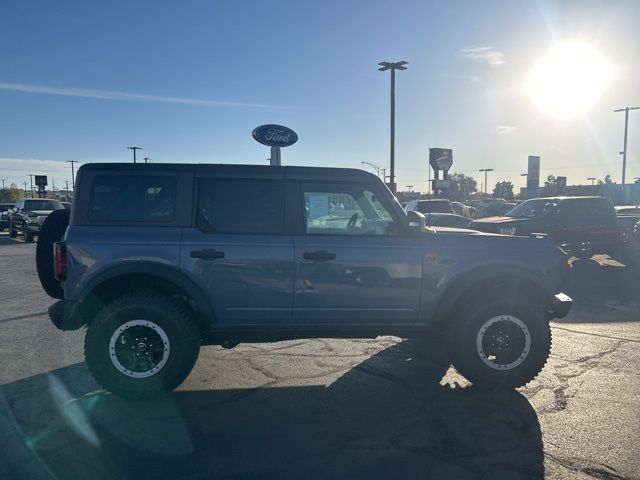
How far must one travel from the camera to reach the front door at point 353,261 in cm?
481

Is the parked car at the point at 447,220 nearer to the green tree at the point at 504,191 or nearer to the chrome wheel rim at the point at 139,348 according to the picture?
the chrome wheel rim at the point at 139,348

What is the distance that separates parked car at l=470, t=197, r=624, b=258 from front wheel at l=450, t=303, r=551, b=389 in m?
9.00

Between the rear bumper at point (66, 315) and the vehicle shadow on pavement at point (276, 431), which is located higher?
the rear bumper at point (66, 315)

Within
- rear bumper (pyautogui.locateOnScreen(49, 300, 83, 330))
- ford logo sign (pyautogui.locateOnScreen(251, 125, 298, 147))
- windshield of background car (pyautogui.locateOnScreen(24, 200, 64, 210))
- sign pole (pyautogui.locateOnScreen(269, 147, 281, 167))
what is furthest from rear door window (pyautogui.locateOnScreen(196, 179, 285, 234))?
windshield of background car (pyautogui.locateOnScreen(24, 200, 64, 210))

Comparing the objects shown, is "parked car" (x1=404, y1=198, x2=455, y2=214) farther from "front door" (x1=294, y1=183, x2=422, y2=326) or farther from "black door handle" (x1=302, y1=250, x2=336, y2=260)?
"black door handle" (x1=302, y1=250, x2=336, y2=260)

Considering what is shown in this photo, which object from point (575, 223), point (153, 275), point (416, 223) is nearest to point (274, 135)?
point (416, 223)

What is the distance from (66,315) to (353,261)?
259cm

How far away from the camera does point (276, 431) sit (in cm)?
414

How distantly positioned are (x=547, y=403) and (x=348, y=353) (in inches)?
89.3

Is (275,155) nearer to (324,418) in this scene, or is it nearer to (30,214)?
(324,418)

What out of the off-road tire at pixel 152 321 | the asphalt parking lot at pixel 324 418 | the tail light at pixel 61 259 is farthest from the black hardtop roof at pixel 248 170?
the asphalt parking lot at pixel 324 418

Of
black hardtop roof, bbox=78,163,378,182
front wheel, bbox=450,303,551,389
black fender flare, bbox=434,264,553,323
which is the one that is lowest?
front wheel, bbox=450,303,551,389

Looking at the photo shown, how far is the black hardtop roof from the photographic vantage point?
4891 millimetres

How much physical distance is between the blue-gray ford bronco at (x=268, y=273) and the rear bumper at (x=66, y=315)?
1cm
